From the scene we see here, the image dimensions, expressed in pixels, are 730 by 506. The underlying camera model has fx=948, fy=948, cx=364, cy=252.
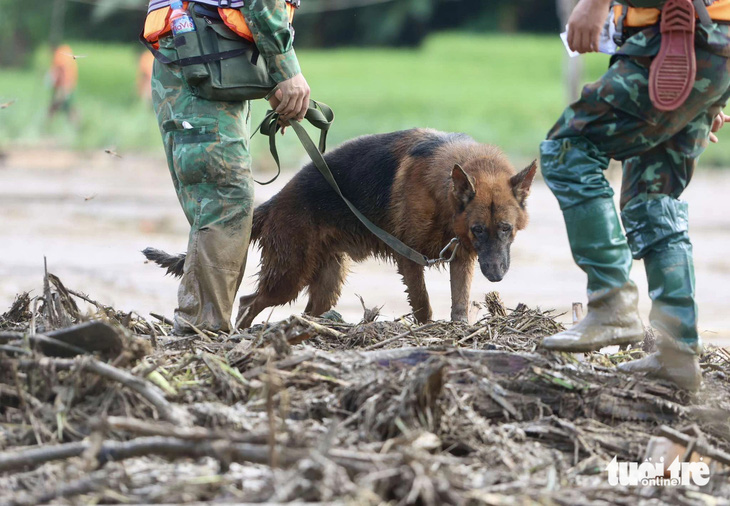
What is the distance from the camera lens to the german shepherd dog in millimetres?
6195

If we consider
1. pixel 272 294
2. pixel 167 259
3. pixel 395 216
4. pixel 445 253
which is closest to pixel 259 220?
pixel 272 294

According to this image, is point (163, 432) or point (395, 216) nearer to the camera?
point (163, 432)

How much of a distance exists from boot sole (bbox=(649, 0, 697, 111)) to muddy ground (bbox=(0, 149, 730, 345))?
6.21ft

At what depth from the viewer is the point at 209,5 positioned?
15.9 ft

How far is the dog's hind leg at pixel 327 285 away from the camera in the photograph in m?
6.87

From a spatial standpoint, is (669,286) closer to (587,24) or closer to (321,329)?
(587,24)

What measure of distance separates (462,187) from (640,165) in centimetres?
210

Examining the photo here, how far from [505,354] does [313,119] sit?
210 cm

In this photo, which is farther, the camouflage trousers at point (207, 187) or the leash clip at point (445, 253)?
the leash clip at point (445, 253)

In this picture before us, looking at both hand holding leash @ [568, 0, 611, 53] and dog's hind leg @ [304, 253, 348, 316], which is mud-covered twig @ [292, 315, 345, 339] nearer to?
hand holding leash @ [568, 0, 611, 53]

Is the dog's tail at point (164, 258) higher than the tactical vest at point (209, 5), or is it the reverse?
the tactical vest at point (209, 5)

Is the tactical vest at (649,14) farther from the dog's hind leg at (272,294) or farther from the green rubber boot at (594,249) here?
the dog's hind leg at (272,294)

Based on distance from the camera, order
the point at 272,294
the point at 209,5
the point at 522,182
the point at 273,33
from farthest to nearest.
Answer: the point at 272,294, the point at 522,182, the point at 209,5, the point at 273,33

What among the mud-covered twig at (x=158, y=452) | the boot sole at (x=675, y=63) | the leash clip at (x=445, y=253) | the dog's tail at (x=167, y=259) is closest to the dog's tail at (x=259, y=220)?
the dog's tail at (x=167, y=259)
